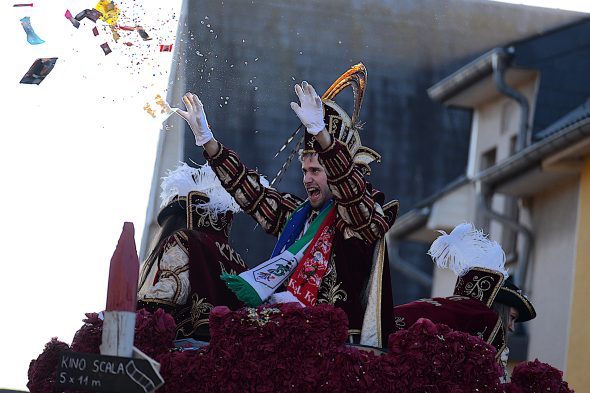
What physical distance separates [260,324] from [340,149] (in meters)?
0.96

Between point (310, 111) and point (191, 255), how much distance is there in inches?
49.2

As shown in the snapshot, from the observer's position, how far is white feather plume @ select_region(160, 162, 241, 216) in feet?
27.2

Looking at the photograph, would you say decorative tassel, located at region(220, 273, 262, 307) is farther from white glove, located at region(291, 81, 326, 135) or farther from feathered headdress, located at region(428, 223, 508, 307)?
feathered headdress, located at region(428, 223, 508, 307)

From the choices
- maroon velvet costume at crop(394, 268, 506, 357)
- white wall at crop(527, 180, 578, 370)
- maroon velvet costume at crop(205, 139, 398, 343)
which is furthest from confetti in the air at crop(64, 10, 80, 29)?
white wall at crop(527, 180, 578, 370)

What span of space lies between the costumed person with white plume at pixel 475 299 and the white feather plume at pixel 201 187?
1086mm

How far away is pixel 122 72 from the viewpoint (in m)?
8.09

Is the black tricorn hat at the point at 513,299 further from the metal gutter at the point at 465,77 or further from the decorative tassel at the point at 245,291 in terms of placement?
the metal gutter at the point at 465,77

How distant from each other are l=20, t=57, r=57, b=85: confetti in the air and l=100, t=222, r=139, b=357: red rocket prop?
184 centimetres

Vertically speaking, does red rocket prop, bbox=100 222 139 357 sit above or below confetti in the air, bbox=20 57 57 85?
below

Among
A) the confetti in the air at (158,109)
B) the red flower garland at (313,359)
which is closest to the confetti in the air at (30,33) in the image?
the confetti in the air at (158,109)

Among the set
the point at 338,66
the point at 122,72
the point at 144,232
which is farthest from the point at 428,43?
the point at 122,72

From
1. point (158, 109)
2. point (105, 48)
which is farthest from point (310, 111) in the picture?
point (105, 48)

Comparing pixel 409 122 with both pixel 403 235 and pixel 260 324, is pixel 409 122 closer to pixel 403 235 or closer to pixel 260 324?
pixel 403 235

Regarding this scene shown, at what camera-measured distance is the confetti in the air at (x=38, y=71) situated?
764 cm
